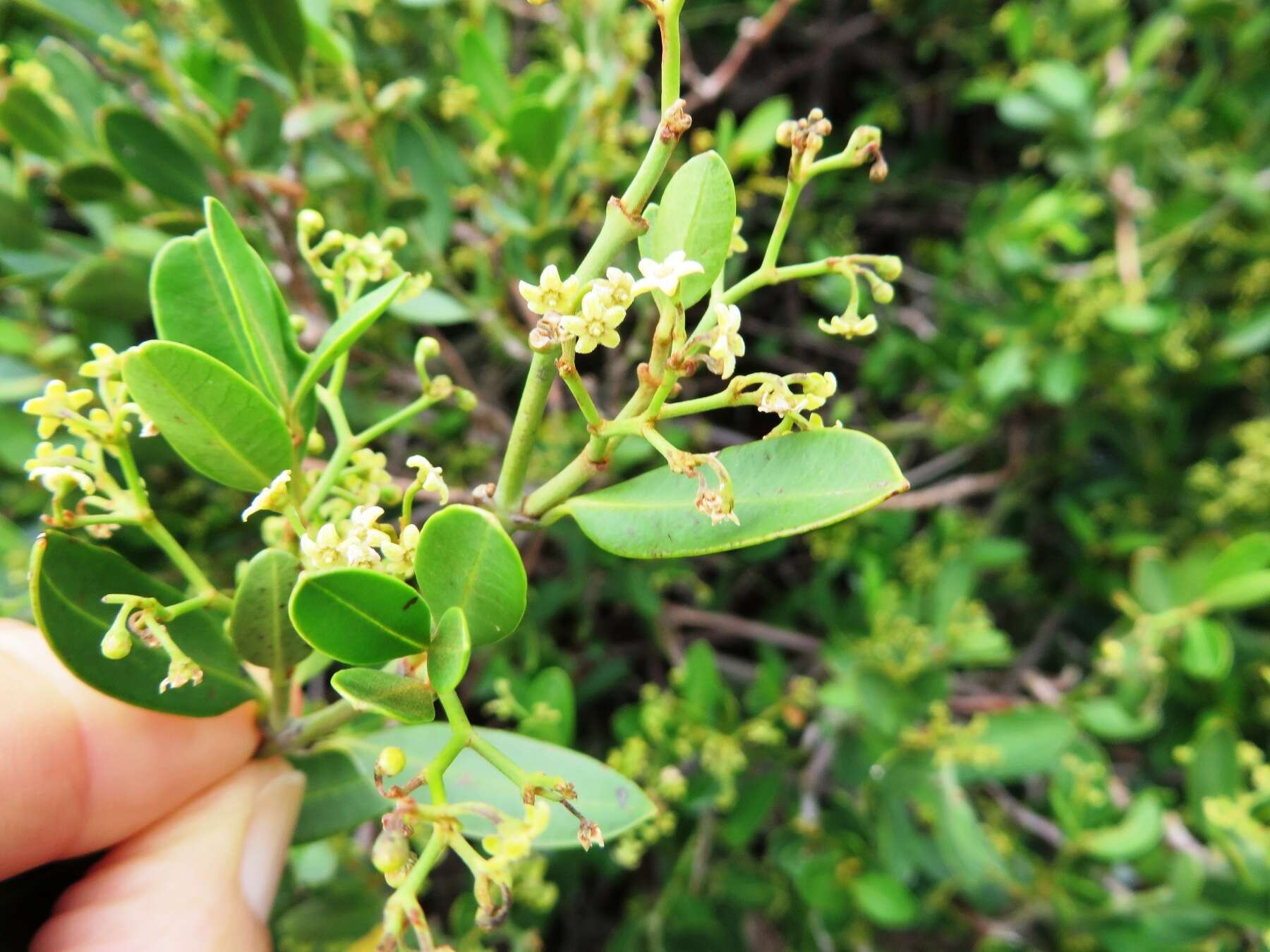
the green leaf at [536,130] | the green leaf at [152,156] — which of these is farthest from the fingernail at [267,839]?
the green leaf at [536,130]

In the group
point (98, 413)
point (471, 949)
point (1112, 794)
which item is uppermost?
point (98, 413)

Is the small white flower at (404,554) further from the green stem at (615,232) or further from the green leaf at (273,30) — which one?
the green leaf at (273,30)

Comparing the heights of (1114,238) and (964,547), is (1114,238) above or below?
above

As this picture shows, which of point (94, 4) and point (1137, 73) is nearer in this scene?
point (94, 4)

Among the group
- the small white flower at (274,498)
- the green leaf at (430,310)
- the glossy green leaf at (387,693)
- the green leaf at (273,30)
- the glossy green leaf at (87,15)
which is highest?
the glossy green leaf at (87,15)

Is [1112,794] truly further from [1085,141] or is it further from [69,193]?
[69,193]

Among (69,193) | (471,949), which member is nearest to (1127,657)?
(471,949)

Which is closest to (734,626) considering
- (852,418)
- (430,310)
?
(852,418)
